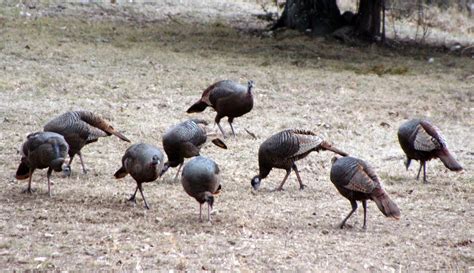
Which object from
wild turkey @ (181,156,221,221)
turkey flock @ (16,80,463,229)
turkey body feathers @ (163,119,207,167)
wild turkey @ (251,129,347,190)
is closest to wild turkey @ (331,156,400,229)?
turkey flock @ (16,80,463,229)

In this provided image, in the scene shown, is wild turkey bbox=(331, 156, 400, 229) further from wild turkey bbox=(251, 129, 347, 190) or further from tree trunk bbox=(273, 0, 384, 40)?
tree trunk bbox=(273, 0, 384, 40)

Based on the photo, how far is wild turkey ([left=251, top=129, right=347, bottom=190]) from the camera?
25.0 ft

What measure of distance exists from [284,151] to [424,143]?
1495 millimetres

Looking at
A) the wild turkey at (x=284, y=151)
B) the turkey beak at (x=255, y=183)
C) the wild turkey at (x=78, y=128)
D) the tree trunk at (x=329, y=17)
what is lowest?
the tree trunk at (x=329, y=17)

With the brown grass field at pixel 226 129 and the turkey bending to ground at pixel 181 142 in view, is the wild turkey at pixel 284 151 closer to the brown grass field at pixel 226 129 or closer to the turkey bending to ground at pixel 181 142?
the brown grass field at pixel 226 129

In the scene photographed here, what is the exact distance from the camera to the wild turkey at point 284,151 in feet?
25.0

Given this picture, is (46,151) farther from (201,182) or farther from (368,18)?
(368,18)

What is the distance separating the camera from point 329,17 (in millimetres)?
17719

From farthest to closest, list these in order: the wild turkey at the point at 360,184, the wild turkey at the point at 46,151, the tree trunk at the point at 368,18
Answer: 1. the tree trunk at the point at 368,18
2. the wild turkey at the point at 46,151
3. the wild turkey at the point at 360,184

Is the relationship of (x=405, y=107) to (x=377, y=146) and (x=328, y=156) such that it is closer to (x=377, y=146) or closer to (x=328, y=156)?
(x=377, y=146)

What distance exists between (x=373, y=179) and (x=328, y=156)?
110 inches

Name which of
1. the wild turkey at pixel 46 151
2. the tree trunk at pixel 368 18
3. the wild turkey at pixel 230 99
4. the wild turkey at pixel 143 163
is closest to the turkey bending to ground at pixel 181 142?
the wild turkey at pixel 143 163

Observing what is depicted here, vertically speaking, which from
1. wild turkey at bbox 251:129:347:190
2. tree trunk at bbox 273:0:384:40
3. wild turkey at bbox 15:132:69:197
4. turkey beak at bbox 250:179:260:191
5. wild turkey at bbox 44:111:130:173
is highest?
wild turkey at bbox 15:132:69:197

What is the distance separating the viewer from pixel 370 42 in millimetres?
17391
